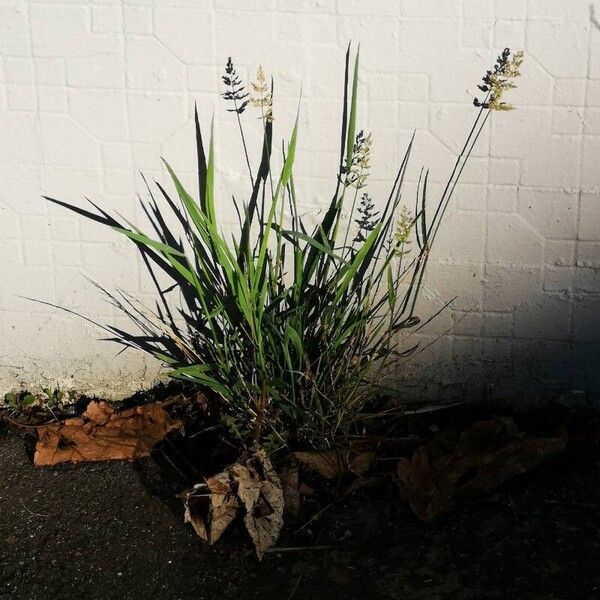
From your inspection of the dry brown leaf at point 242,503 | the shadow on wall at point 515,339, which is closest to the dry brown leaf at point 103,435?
the dry brown leaf at point 242,503

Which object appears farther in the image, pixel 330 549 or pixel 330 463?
pixel 330 463

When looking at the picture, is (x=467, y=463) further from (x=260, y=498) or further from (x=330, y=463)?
(x=260, y=498)

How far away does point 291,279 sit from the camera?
3.44 m

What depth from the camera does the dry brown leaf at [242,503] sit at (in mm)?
2947

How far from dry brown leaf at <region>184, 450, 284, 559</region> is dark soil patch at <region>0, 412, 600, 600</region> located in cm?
5

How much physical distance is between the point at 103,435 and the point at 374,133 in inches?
51.3

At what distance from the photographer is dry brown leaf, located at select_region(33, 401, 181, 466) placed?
343 cm

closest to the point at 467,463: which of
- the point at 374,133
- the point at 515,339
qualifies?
the point at 515,339

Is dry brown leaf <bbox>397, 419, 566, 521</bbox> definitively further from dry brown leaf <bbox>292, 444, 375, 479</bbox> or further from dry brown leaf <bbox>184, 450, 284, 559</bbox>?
dry brown leaf <bbox>184, 450, 284, 559</bbox>

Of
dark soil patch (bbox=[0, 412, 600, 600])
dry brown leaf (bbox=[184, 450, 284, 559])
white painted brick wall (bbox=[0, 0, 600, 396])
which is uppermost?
white painted brick wall (bbox=[0, 0, 600, 396])

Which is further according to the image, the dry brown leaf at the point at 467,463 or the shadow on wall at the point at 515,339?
the shadow on wall at the point at 515,339

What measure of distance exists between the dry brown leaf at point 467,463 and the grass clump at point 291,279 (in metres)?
0.26

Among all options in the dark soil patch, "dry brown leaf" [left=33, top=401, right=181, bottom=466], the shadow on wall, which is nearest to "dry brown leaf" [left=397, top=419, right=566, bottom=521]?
the dark soil patch

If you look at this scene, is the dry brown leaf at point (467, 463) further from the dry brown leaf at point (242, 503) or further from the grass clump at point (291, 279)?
the dry brown leaf at point (242, 503)
